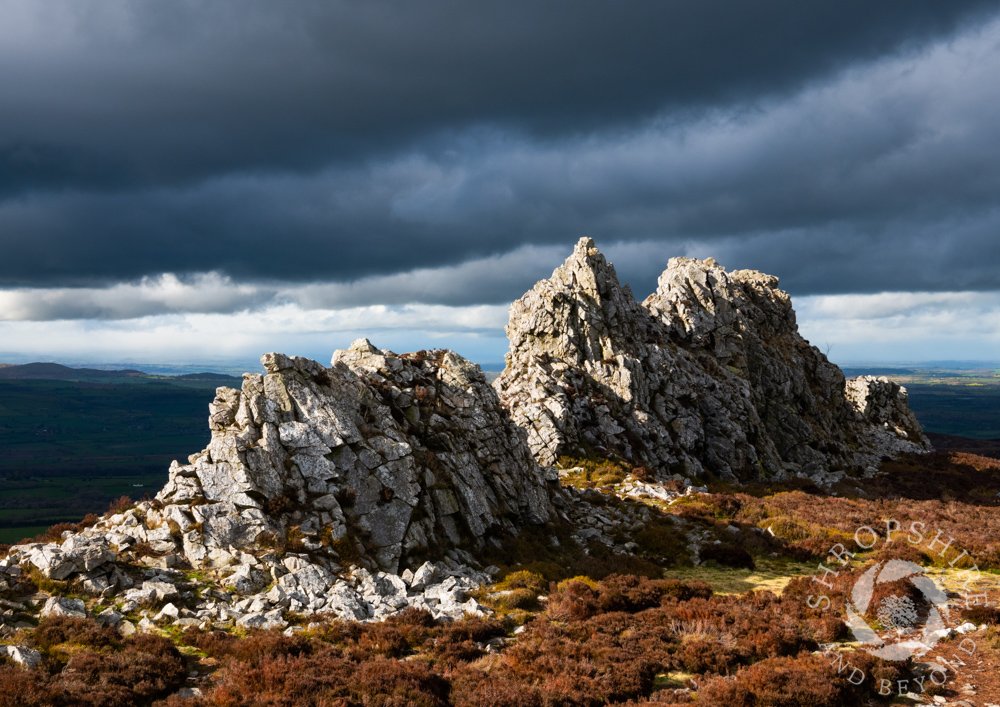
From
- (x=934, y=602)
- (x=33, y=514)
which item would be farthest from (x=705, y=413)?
(x=33, y=514)

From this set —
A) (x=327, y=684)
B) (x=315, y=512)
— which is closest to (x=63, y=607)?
(x=315, y=512)

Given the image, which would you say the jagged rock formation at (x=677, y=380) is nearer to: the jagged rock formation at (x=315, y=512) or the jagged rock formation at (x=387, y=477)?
the jagged rock formation at (x=387, y=477)

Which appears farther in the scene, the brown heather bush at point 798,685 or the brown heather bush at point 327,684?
the brown heather bush at point 798,685

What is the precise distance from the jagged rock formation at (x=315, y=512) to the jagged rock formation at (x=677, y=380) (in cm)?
2247

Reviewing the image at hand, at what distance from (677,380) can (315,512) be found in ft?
161

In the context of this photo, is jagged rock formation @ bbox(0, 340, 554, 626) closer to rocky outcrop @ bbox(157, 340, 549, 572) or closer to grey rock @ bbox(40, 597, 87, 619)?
rocky outcrop @ bbox(157, 340, 549, 572)

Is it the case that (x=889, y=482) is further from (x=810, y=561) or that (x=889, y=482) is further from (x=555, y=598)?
(x=555, y=598)

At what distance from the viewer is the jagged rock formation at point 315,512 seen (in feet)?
76.1

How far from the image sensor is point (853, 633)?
73.4 feet

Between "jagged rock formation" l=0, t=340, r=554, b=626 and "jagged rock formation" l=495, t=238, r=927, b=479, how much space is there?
22.5 m

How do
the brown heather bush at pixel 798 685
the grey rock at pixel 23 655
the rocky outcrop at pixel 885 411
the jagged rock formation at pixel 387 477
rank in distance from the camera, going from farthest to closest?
the rocky outcrop at pixel 885 411 < the jagged rock formation at pixel 387 477 < the grey rock at pixel 23 655 < the brown heather bush at pixel 798 685

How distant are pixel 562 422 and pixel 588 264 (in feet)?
74.0

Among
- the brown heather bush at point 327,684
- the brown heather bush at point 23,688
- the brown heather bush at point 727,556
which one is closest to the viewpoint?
the brown heather bush at point 23,688

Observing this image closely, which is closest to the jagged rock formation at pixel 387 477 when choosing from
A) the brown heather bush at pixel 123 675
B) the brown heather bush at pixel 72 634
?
the brown heather bush at pixel 72 634
